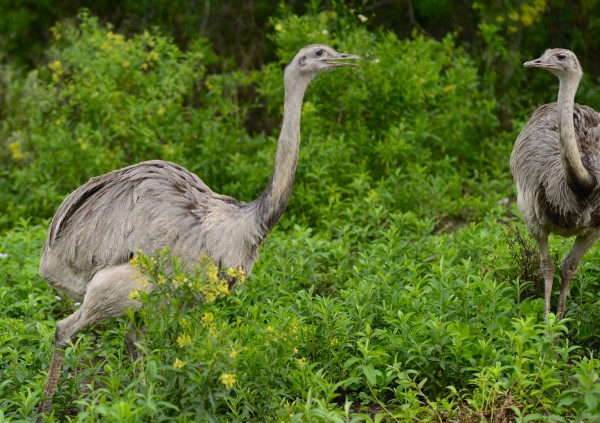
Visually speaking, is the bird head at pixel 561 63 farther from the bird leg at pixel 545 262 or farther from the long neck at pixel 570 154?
the bird leg at pixel 545 262

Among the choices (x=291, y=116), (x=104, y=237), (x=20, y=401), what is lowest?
(x=20, y=401)

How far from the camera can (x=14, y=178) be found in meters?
9.39

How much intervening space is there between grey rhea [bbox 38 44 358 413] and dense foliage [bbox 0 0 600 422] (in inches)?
7.7

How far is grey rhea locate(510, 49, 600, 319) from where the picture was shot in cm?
535

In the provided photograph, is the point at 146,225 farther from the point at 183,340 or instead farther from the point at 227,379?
the point at 227,379

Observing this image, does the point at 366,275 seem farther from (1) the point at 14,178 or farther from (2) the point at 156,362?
(1) the point at 14,178

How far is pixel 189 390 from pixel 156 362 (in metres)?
0.19

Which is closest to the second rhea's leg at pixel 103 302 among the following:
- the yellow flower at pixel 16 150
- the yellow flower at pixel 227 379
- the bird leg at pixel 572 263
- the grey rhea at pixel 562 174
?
the yellow flower at pixel 227 379

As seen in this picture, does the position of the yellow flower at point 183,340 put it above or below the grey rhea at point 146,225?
below

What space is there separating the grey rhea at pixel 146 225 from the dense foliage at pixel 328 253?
0.64 ft

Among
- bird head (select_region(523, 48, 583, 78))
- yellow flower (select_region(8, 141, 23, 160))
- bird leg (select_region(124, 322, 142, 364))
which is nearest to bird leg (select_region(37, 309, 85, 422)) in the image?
bird leg (select_region(124, 322, 142, 364))

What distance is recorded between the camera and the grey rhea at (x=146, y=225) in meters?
5.07

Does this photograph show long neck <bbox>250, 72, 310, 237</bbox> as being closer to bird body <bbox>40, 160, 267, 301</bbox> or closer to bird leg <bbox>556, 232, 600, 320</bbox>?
bird body <bbox>40, 160, 267, 301</bbox>

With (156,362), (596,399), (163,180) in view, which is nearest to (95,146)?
(163,180)
